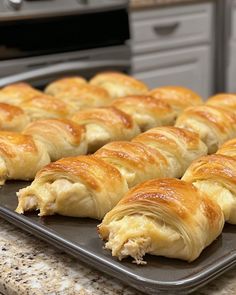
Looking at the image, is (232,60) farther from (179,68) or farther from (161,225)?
(161,225)

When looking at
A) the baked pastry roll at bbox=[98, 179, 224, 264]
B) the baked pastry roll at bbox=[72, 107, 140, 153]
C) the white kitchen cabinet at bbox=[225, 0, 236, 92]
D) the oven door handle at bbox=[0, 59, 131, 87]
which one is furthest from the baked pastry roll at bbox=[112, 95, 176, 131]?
the white kitchen cabinet at bbox=[225, 0, 236, 92]

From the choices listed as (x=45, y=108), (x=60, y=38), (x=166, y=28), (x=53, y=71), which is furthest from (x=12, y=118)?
(x=166, y=28)

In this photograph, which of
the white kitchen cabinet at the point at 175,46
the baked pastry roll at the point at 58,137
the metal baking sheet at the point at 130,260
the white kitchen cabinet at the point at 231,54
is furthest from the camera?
the white kitchen cabinet at the point at 231,54

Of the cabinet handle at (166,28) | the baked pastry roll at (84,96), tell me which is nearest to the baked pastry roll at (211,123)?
the baked pastry roll at (84,96)

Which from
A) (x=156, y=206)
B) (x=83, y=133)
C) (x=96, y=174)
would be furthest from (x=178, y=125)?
(x=156, y=206)

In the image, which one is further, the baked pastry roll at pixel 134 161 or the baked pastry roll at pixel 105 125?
the baked pastry roll at pixel 105 125

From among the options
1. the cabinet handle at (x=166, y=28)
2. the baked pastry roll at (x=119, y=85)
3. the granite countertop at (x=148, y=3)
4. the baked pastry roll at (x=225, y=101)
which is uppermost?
the granite countertop at (x=148, y=3)

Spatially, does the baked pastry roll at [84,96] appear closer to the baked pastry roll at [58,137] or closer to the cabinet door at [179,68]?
the baked pastry roll at [58,137]

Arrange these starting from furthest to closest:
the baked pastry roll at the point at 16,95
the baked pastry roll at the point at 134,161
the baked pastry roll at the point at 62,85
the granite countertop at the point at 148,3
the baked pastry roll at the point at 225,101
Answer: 1. the granite countertop at the point at 148,3
2. the baked pastry roll at the point at 62,85
3. the baked pastry roll at the point at 16,95
4. the baked pastry roll at the point at 225,101
5. the baked pastry roll at the point at 134,161
